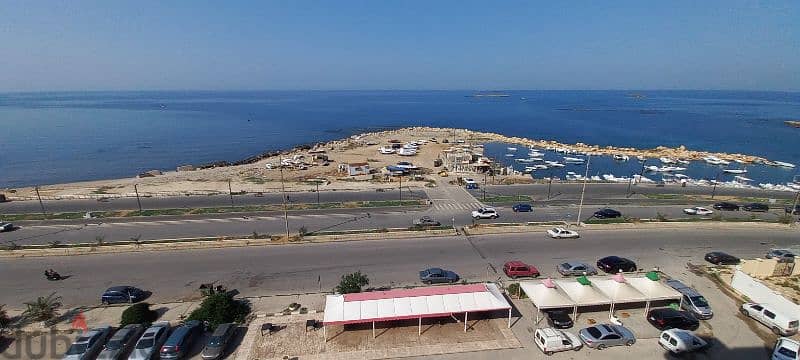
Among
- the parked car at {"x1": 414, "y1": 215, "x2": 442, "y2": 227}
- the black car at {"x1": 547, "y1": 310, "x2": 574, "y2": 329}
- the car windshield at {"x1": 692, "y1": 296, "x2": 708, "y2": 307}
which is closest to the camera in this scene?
the black car at {"x1": 547, "y1": 310, "x2": 574, "y2": 329}

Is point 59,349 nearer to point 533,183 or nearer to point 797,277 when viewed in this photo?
point 797,277

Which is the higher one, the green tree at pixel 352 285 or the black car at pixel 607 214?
→ the green tree at pixel 352 285

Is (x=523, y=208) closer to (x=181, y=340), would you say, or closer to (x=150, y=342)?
(x=181, y=340)

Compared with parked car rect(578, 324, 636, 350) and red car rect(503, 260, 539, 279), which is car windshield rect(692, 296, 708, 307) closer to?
parked car rect(578, 324, 636, 350)

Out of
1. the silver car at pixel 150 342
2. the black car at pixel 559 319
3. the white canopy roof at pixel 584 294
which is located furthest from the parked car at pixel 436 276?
the silver car at pixel 150 342

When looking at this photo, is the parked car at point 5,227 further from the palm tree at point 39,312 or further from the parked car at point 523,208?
the parked car at point 523,208

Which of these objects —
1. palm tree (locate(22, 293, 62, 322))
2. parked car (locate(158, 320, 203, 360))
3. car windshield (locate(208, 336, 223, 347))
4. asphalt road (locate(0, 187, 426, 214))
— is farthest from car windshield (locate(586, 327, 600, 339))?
palm tree (locate(22, 293, 62, 322))

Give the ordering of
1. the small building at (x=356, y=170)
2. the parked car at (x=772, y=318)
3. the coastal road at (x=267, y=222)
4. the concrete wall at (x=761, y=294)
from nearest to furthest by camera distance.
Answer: the parked car at (x=772, y=318) < the concrete wall at (x=761, y=294) < the coastal road at (x=267, y=222) < the small building at (x=356, y=170)
